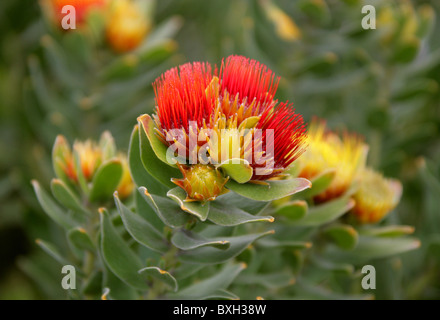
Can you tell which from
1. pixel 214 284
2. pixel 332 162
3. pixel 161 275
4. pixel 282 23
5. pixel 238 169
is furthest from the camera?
pixel 282 23

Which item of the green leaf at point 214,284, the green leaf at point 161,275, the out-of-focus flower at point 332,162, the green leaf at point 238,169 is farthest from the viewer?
the out-of-focus flower at point 332,162

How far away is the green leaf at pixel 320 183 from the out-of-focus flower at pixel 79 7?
720 mm

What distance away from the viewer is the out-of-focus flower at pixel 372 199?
1.04 meters

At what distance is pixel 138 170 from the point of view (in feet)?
2.68

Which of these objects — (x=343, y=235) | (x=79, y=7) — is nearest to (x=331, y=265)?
(x=343, y=235)

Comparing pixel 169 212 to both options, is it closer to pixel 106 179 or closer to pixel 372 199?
pixel 106 179

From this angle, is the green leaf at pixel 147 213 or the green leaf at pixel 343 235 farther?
the green leaf at pixel 343 235

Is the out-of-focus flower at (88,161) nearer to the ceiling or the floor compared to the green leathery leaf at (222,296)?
nearer to the ceiling

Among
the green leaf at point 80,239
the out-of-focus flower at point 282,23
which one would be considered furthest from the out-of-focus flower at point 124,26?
the green leaf at point 80,239

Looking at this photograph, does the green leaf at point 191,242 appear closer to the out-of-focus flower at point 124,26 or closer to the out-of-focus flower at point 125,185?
the out-of-focus flower at point 125,185

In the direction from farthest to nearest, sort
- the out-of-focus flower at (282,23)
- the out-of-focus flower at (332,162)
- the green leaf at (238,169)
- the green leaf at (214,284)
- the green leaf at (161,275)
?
1. the out-of-focus flower at (282,23)
2. the out-of-focus flower at (332,162)
3. the green leaf at (214,284)
4. the green leaf at (161,275)
5. the green leaf at (238,169)

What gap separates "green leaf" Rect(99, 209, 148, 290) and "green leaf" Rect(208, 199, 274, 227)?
0.59 feet

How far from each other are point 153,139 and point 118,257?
0.78ft
